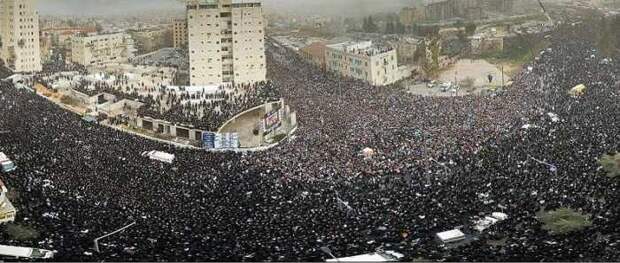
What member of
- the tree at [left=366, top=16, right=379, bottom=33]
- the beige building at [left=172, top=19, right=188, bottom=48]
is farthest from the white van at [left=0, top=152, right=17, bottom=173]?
the tree at [left=366, top=16, right=379, bottom=33]

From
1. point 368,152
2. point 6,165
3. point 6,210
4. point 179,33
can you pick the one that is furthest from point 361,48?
point 6,210

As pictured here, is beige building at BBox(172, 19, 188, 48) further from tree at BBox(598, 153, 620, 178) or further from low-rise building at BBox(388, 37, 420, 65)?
tree at BBox(598, 153, 620, 178)

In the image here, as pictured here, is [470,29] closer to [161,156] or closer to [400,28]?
[400,28]

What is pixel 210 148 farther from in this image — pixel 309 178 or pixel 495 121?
pixel 495 121

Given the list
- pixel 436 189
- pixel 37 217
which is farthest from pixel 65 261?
pixel 436 189

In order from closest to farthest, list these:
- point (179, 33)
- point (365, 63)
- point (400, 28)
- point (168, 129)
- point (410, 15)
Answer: point (168, 129), point (365, 63), point (179, 33), point (400, 28), point (410, 15)
